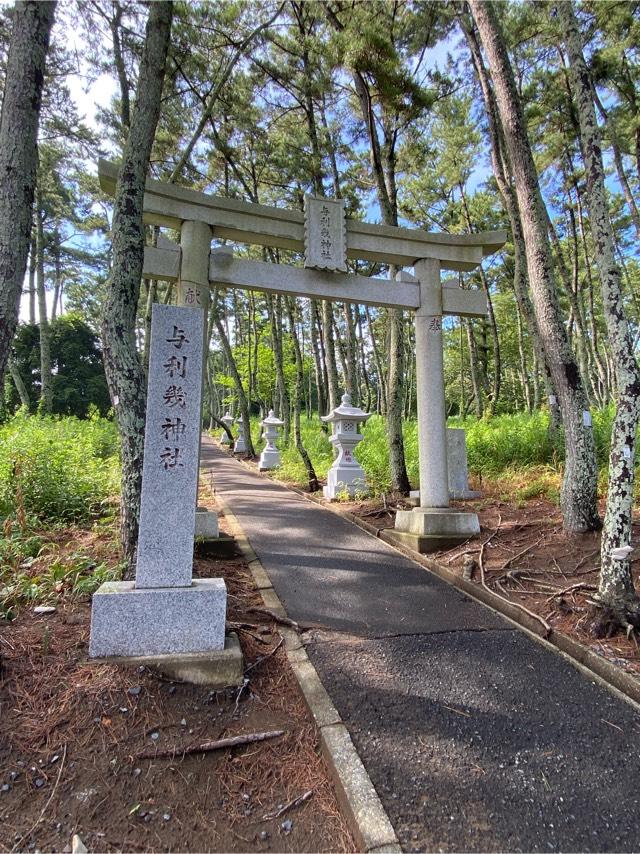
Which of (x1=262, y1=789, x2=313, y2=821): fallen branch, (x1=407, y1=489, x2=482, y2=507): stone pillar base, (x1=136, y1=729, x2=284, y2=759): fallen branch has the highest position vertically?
(x1=407, y1=489, x2=482, y2=507): stone pillar base

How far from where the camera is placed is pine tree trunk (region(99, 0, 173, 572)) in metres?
3.69

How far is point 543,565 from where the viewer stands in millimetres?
4656

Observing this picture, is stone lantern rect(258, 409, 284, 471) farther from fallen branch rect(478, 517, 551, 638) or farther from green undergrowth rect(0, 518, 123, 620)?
fallen branch rect(478, 517, 551, 638)

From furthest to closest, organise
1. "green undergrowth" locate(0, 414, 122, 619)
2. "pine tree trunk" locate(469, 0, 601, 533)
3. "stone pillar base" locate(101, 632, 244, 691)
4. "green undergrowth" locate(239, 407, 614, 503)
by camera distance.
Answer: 1. "green undergrowth" locate(239, 407, 614, 503)
2. "pine tree trunk" locate(469, 0, 601, 533)
3. "green undergrowth" locate(0, 414, 122, 619)
4. "stone pillar base" locate(101, 632, 244, 691)

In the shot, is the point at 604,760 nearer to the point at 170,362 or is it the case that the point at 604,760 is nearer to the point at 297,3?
the point at 170,362

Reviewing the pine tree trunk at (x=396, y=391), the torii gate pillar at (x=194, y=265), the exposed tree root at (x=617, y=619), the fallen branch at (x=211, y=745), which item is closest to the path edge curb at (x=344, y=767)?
the fallen branch at (x=211, y=745)

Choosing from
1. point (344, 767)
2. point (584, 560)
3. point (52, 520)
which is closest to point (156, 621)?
point (344, 767)

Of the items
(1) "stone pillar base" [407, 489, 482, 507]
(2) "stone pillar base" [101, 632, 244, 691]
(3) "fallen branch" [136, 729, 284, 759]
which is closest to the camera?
(3) "fallen branch" [136, 729, 284, 759]

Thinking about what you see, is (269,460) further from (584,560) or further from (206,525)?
(584,560)

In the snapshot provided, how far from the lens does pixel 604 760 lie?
2.21 m

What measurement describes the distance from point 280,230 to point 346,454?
211 inches

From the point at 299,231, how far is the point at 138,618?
472 centimetres

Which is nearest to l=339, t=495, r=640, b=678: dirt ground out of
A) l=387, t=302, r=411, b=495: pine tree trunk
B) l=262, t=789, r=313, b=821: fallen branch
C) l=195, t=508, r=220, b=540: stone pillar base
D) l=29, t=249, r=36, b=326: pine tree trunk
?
l=387, t=302, r=411, b=495: pine tree trunk

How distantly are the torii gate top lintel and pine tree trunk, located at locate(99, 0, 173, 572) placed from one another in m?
0.79
